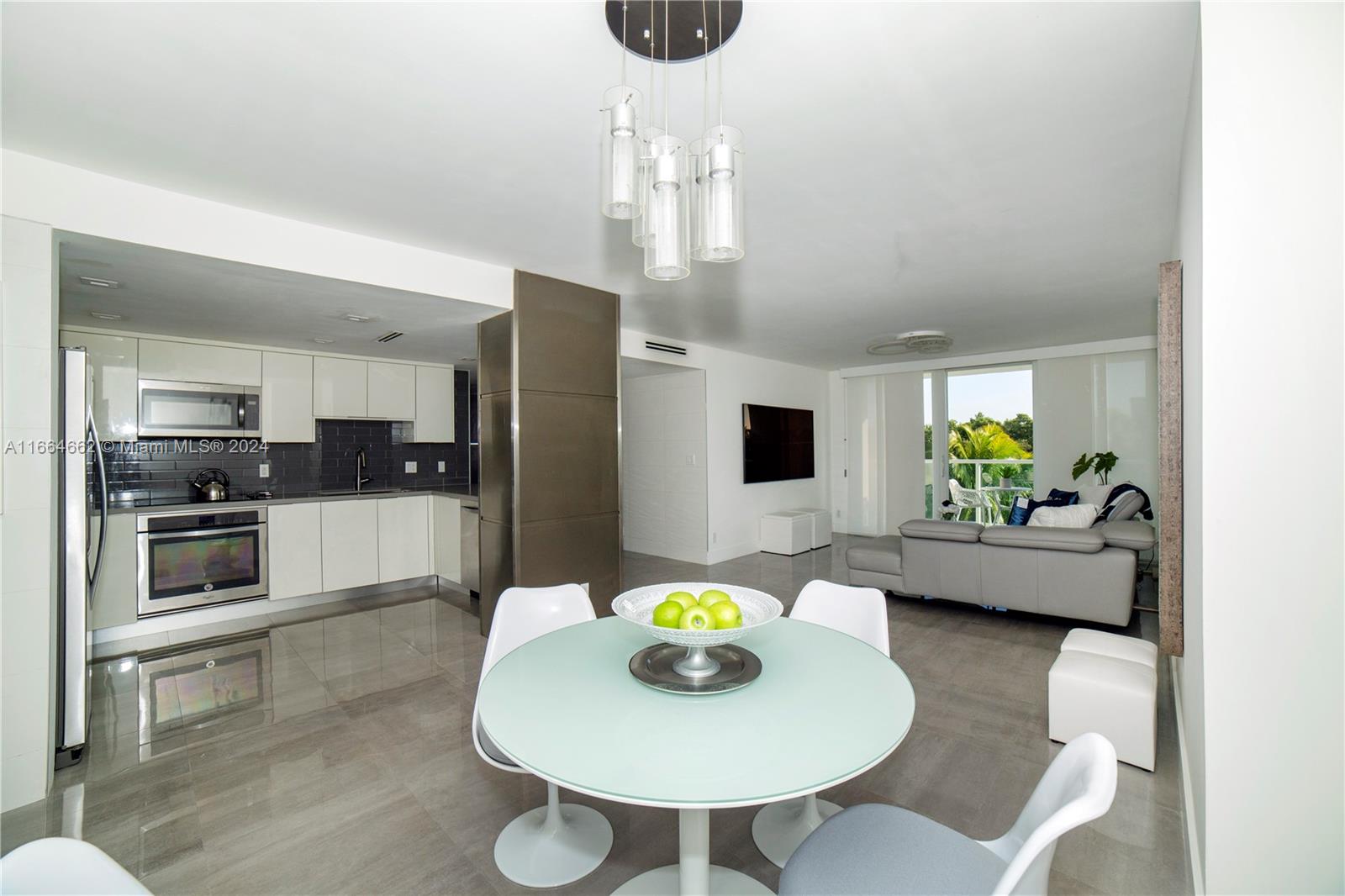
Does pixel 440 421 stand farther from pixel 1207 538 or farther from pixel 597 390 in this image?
pixel 1207 538

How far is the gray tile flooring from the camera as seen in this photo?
178 centimetres

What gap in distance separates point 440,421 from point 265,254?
307 centimetres

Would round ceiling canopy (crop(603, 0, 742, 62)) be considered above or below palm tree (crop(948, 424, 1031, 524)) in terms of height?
above

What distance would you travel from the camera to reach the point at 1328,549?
1.26m

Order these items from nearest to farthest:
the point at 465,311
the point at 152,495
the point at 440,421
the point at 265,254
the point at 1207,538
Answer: the point at 1207,538 < the point at 265,254 < the point at 465,311 < the point at 152,495 < the point at 440,421

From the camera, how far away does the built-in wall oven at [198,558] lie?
3963 millimetres

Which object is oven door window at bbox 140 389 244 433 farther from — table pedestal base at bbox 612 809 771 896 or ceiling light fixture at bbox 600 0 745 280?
table pedestal base at bbox 612 809 771 896

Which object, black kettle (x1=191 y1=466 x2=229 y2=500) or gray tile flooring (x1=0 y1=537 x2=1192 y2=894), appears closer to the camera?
gray tile flooring (x1=0 y1=537 x2=1192 y2=894)

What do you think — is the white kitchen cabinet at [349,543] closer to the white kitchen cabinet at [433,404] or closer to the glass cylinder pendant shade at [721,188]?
the white kitchen cabinet at [433,404]

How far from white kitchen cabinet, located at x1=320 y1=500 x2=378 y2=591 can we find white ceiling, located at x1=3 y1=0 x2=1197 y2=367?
264 cm

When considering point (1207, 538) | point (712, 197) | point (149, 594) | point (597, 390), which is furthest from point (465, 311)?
point (1207, 538)

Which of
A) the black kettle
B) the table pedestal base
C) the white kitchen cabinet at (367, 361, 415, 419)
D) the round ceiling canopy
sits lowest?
the table pedestal base

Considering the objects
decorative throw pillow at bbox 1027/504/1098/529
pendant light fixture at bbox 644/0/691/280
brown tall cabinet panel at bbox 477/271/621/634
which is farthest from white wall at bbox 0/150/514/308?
decorative throw pillow at bbox 1027/504/1098/529

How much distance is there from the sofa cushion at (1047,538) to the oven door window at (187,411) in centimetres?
586
